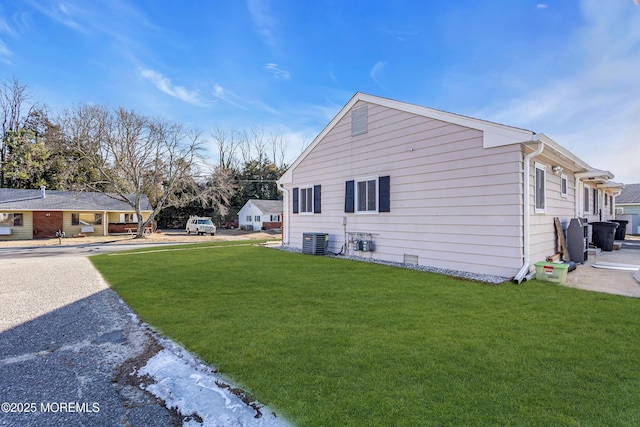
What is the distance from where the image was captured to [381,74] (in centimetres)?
1338

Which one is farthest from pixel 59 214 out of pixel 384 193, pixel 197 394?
pixel 197 394

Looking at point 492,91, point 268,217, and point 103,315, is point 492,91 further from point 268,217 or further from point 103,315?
point 268,217

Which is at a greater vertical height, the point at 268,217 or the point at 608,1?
the point at 608,1

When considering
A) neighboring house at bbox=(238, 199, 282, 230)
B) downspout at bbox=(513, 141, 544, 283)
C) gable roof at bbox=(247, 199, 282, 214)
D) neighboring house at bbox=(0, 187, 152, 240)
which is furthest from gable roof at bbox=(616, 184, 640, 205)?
neighboring house at bbox=(0, 187, 152, 240)

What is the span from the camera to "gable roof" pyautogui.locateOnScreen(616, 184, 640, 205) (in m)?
23.8

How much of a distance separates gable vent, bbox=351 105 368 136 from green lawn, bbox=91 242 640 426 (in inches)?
209

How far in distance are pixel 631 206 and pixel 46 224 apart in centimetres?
4442

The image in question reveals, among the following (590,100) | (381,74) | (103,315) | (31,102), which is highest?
(31,102)

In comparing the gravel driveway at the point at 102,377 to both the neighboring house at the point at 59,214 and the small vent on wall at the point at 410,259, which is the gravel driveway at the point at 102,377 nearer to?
the small vent on wall at the point at 410,259

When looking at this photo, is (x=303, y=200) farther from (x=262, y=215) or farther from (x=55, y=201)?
(x=55, y=201)

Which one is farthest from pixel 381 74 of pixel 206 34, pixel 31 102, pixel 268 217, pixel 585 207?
pixel 31 102

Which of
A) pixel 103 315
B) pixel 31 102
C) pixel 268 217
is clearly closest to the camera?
pixel 103 315

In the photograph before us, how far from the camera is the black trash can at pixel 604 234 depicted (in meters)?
10.2

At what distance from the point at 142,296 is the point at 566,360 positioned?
6085 millimetres
